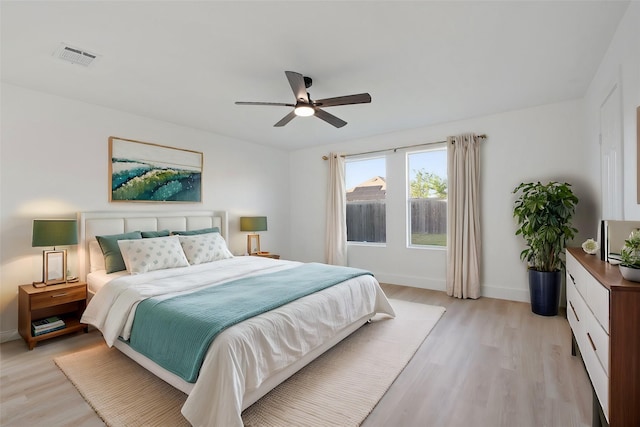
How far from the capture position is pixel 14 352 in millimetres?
2789

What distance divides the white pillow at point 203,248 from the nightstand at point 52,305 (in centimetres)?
108

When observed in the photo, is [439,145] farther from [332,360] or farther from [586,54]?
[332,360]

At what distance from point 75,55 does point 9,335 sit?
2.84 meters

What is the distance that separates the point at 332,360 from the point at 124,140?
364cm

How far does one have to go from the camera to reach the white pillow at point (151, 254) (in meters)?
3.23

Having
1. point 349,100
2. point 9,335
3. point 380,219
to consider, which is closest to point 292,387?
point 349,100

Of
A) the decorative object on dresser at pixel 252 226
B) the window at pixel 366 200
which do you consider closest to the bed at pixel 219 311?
the decorative object on dresser at pixel 252 226

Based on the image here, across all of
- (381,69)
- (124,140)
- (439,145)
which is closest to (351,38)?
(381,69)

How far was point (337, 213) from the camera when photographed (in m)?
5.62

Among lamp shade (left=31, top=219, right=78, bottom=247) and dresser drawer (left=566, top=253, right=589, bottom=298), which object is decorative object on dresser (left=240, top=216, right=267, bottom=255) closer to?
lamp shade (left=31, top=219, right=78, bottom=247)

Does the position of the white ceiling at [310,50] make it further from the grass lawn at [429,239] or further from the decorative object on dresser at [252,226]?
the grass lawn at [429,239]

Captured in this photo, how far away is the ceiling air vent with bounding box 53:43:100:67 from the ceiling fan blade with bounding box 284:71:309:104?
5.34ft

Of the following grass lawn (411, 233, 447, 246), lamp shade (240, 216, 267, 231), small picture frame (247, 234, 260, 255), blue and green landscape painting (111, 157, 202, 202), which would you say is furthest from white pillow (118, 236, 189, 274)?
grass lawn (411, 233, 447, 246)

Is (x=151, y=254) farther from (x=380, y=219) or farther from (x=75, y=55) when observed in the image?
(x=380, y=219)
